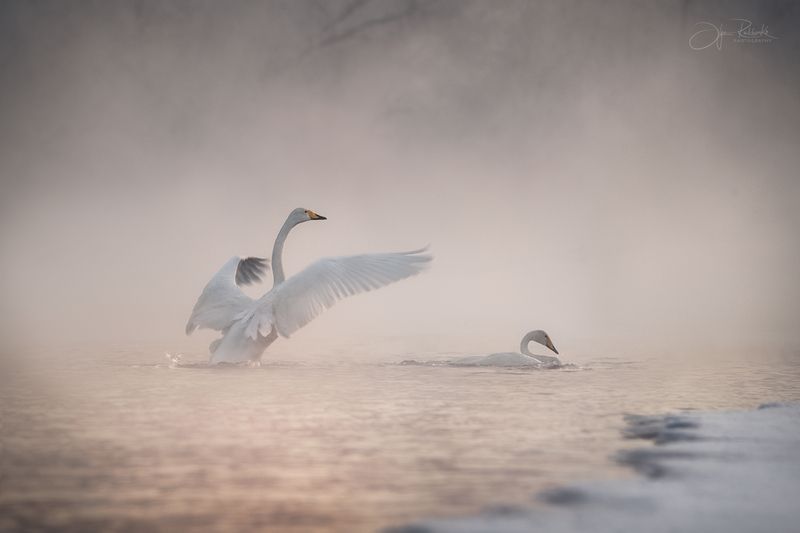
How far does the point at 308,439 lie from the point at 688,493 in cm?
214

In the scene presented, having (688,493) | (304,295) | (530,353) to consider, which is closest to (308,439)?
(688,493)

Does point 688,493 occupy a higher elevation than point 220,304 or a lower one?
lower

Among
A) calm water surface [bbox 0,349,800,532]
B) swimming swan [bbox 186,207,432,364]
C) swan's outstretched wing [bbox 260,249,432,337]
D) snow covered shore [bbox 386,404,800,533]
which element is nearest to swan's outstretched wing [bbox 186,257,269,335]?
swimming swan [bbox 186,207,432,364]

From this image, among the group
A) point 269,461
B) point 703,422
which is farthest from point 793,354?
point 269,461

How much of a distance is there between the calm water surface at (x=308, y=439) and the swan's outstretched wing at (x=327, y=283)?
539mm

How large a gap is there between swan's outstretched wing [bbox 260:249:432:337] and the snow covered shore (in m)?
4.06

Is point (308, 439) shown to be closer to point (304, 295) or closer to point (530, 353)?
point (304, 295)

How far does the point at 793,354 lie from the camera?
12.8 metres

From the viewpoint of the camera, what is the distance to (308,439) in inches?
235

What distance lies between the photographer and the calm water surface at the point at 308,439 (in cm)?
436

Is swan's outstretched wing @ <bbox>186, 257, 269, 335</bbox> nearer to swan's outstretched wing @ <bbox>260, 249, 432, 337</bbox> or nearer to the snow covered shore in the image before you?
swan's outstretched wing @ <bbox>260, 249, 432, 337</bbox>

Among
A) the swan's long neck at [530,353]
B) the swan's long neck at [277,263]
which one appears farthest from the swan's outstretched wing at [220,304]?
the swan's long neck at [530,353]

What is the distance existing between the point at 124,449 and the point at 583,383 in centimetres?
447

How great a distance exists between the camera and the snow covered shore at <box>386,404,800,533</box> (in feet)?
13.3
